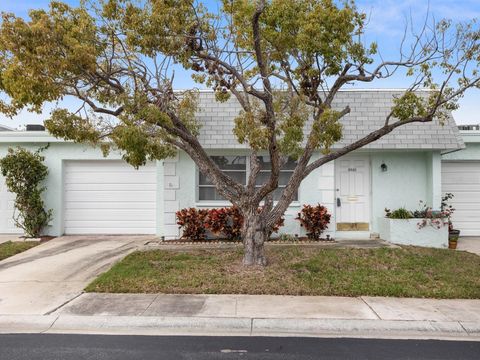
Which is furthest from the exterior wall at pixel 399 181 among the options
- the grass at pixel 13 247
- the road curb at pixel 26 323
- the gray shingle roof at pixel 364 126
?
the grass at pixel 13 247

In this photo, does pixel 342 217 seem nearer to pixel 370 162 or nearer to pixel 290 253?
pixel 370 162

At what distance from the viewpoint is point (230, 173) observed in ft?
41.1

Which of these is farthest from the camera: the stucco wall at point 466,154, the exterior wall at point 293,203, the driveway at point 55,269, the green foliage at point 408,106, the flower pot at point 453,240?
the stucco wall at point 466,154

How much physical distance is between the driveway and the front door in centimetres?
553

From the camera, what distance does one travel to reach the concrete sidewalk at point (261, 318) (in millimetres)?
5848

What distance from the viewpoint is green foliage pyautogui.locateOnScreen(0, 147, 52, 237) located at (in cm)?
1223

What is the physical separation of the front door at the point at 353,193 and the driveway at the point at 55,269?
5.53 metres

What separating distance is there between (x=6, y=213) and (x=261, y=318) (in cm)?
1047

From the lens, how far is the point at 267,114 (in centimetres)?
754

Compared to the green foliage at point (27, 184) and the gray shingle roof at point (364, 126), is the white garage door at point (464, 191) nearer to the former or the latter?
the gray shingle roof at point (364, 126)

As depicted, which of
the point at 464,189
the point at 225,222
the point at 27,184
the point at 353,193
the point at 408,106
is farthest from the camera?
the point at 464,189

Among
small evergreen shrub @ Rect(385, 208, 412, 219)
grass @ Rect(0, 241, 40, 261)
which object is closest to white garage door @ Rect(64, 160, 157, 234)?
grass @ Rect(0, 241, 40, 261)

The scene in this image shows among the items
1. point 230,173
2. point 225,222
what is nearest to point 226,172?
point 230,173

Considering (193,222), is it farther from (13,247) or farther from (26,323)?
(26,323)
